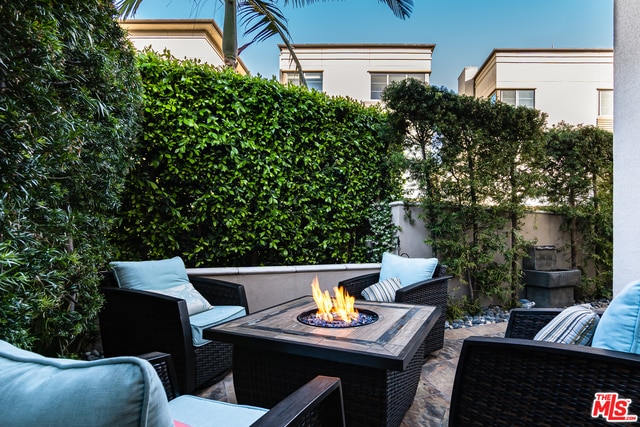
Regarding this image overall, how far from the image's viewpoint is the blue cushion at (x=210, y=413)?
122cm

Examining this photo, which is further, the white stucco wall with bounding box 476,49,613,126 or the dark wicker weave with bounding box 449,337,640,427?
the white stucco wall with bounding box 476,49,613,126

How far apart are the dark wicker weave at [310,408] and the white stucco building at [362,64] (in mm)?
10902

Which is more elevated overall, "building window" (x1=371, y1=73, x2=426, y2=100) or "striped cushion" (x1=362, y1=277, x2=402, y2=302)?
"building window" (x1=371, y1=73, x2=426, y2=100)

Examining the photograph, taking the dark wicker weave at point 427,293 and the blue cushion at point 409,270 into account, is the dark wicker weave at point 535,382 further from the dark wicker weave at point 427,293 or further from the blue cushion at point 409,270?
the blue cushion at point 409,270

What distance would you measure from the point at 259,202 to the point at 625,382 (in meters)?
3.18

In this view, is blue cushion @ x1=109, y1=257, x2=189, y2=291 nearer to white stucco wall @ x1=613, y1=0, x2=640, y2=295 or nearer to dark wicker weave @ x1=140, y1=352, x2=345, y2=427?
dark wicker weave @ x1=140, y1=352, x2=345, y2=427

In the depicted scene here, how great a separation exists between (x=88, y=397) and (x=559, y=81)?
565 inches

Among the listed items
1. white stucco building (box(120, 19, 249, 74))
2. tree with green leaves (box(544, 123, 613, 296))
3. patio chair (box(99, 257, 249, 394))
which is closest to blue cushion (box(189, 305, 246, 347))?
patio chair (box(99, 257, 249, 394))

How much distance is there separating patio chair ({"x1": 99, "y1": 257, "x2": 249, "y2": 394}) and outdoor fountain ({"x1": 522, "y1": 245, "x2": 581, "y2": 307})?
3.78 metres

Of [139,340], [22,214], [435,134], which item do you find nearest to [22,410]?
[22,214]

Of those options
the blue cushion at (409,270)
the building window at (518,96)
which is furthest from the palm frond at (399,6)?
the building window at (518,96)

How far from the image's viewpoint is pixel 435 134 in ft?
13.3

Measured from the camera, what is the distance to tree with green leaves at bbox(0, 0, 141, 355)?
1.46 metres

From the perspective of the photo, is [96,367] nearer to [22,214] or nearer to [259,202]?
[22,214]
